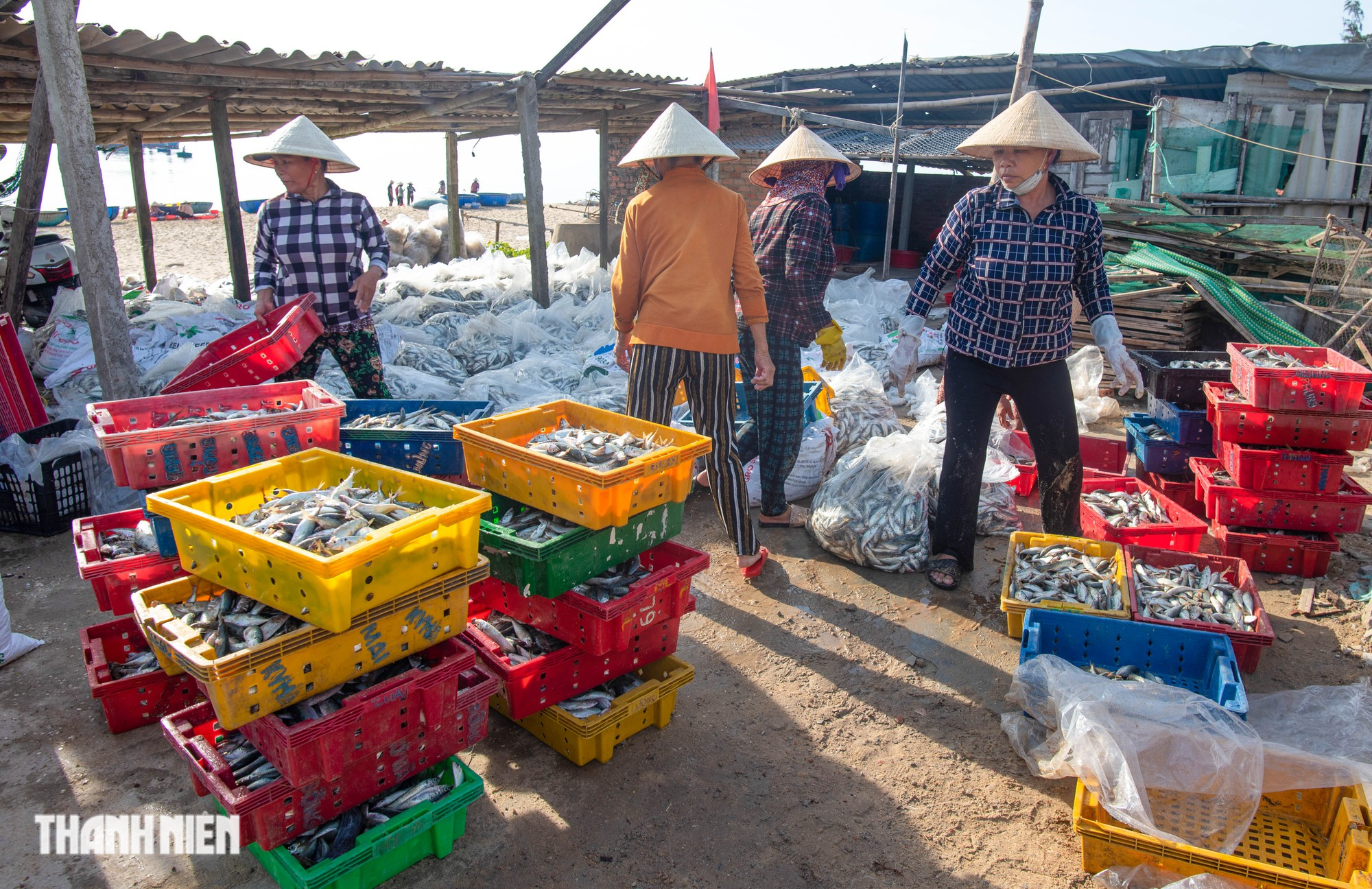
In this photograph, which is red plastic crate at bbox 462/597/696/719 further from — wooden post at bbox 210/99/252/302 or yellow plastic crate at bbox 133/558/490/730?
wooden post at bbox 210/99/252/302

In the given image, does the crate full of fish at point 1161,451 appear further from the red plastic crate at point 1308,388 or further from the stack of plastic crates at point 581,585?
the stack of plastic crates at point 581,585

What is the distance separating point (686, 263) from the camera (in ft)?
11.9

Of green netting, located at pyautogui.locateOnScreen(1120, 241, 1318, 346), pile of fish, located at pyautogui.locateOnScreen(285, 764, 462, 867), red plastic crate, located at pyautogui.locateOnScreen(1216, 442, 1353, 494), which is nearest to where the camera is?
pile of fish, located at pyautogui.locateOnScreen(285, 764, 462, 867)

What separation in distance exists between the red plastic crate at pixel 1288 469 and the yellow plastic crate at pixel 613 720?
318cm

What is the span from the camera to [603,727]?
9.11 feet

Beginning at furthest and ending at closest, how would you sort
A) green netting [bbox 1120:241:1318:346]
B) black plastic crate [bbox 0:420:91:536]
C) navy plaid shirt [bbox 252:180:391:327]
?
green netting [bbox 1120:241:1318:346]
black plastic crate [bbox 0:420:91:536]
navy plaid shirt [bbox 252:180:391:327]

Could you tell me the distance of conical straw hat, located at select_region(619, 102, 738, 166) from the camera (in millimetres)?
3531

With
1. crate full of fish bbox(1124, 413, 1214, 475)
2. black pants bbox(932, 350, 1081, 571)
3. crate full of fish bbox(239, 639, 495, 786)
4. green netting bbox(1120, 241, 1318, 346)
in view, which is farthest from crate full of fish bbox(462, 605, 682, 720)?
green netting bbox(1120, 241, 1318, 346)

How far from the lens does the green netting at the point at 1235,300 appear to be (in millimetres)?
7457

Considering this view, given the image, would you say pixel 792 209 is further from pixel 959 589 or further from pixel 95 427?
pixel 95 427

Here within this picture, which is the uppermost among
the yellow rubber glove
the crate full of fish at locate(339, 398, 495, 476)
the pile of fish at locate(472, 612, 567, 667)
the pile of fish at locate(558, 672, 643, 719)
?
the yellow rubber glove

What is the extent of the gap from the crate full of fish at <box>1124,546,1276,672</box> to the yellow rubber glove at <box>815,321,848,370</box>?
5.86 feet

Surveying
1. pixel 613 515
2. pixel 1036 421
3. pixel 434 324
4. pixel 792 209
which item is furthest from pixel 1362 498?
pixel 434 324

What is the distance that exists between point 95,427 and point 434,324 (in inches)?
241
